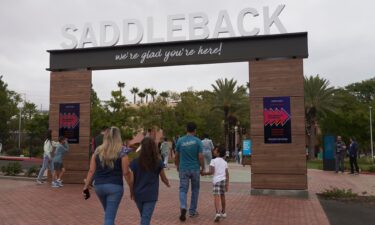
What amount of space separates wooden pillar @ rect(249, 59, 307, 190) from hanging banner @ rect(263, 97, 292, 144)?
112mm

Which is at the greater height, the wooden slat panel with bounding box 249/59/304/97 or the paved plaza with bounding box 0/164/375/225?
the wooden slat panel with bounding box 249/59/304/97

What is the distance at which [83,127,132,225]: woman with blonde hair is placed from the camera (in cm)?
499

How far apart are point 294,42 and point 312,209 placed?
477 cm

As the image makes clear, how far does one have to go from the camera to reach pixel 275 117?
11352 mm

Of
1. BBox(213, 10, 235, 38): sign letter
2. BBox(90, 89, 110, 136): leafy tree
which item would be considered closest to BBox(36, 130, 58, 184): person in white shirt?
BBox(213, 10, 235, 38): sign letter

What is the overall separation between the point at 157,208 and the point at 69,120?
19.7ft

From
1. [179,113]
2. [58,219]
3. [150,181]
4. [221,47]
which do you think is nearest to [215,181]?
[150,181]

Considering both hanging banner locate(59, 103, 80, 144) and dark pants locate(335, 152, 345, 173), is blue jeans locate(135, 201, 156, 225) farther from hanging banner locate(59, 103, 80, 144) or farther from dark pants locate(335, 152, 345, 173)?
dark pants locate(335, 152, 345, 173)

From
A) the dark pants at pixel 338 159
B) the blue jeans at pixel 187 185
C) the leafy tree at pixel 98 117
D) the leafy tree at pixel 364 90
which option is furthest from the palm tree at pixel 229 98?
the blue jeans at pixel 187 185

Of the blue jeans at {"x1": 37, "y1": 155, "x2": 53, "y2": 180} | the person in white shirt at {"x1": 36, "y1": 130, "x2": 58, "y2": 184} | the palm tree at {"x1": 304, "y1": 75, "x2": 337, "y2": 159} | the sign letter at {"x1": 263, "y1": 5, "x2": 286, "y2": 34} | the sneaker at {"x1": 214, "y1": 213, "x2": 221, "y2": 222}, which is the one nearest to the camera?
the sneaker at {"x1": 214, "y1": 213, "x2": 221, "y2": 222}

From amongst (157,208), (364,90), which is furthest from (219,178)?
(364,90)

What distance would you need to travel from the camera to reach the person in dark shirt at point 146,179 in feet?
16.9

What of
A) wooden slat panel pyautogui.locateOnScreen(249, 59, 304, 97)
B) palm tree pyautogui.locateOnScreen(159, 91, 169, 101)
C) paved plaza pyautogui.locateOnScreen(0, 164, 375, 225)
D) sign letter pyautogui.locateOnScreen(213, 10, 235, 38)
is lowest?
paved plaza pyautogui.locateOnScreen(0, 164, 375, 225)

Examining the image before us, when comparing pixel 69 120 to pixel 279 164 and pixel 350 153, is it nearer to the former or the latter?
pixel 279 164
